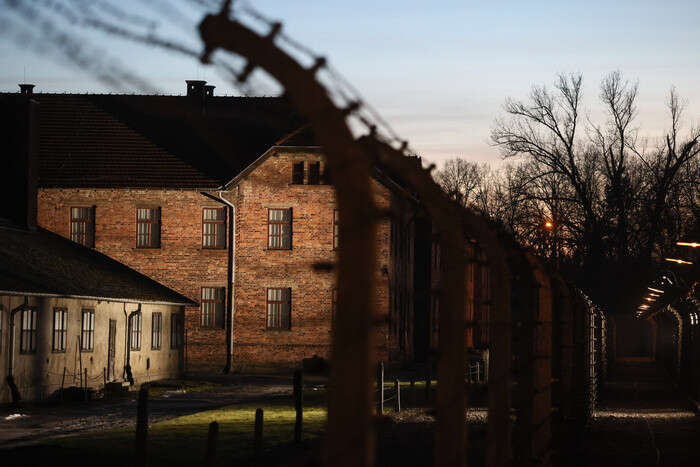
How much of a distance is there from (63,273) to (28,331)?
4.49 metres

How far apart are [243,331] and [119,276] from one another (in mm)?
9551

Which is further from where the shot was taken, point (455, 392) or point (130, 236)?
point (130, 236)

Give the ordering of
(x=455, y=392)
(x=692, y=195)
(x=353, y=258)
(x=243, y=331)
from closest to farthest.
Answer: (x=353, y=258) → (x=455, y=392) → (x=243, y=331) → (x=692, y=195)

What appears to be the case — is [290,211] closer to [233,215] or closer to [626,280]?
[233,215]

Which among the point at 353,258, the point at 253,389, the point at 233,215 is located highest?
the point at 233,215

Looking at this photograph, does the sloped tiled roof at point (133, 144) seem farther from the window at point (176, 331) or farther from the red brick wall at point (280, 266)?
the window at point (176, 331)

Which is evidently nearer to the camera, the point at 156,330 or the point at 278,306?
the point at 156,330

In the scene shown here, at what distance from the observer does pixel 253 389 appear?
1544 inches

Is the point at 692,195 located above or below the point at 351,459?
above

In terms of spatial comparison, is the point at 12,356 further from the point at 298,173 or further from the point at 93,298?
the point at 298,173

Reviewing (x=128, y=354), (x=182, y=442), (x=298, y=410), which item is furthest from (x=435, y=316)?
(x=128, y=354)

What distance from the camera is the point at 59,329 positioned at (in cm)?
3266

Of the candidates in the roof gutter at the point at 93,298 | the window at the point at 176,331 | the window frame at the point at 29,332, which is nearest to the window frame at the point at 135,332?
the roof gutter at the point at 93,298

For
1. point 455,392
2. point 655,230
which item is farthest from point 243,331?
point 455,392
